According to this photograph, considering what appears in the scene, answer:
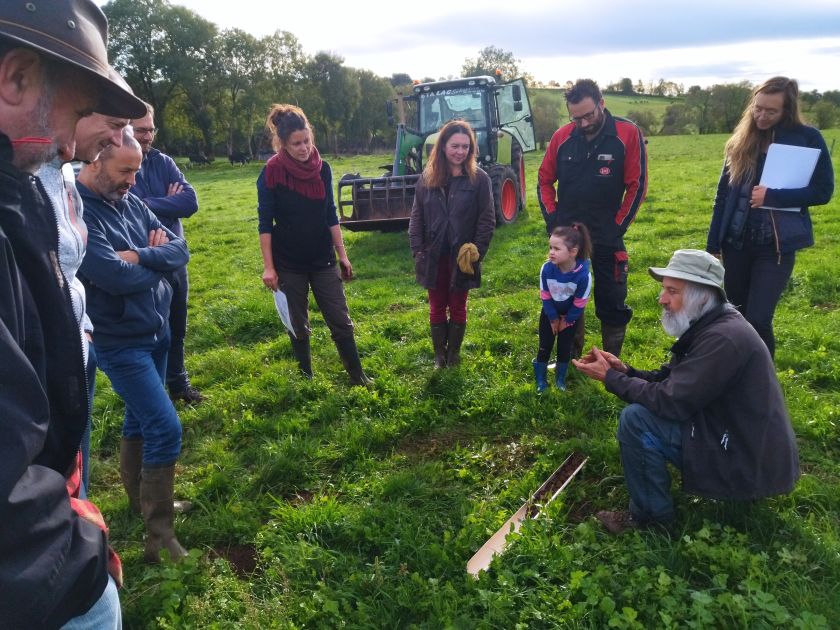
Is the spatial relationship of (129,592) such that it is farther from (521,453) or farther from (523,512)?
(521,453)

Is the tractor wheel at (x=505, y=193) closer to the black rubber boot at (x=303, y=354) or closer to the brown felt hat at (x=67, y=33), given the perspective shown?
the black rubber boot at (x=303, y=354)

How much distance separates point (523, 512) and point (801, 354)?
3.25 m

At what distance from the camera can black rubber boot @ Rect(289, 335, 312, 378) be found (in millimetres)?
4899

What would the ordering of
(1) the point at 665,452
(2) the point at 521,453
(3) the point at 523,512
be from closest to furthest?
(1) the point at 665,452 < (3) the point at 523,512 < (2) the point at 521,453

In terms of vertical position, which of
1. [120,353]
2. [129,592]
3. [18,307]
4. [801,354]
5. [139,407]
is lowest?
[129,592]

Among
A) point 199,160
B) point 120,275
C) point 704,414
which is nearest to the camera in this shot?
point 120,275

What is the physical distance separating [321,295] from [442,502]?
2.10 meters

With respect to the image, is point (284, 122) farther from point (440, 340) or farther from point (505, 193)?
point (505, 193)

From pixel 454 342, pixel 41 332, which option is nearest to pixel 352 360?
pixel 454 342

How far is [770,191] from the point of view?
372 cm

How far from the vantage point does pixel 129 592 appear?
270 cm

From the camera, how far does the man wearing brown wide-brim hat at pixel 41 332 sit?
95 cm

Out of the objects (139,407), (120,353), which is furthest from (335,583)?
(120,353)

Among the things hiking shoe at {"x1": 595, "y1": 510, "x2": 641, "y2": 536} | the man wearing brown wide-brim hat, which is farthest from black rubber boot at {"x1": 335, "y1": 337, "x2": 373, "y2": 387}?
the man wearing brown wide-brim hat
